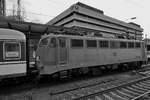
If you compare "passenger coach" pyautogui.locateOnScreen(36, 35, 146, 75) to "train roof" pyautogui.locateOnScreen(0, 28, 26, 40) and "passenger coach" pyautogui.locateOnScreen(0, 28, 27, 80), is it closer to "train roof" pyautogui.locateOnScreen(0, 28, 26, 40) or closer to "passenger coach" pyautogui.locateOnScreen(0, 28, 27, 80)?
"passenger coach" pyautogui.locateOnScreen(0, 28, 27, 80)

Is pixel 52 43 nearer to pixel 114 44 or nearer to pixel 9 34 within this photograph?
pixel 9 34

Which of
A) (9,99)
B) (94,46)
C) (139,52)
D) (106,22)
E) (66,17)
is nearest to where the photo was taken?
(9,99)

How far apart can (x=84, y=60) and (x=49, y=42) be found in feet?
10.2

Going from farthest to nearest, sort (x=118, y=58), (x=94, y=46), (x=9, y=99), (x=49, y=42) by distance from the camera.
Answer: (x=118, y=58), (x=94, y=46), (x=49, y=42), (x=9, y=99)

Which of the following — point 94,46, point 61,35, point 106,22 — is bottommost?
point 94,46

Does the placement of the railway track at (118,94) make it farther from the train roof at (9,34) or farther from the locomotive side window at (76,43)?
the train roof at (9,34)

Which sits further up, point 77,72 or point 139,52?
point 139,52

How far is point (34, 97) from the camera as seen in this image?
662cm

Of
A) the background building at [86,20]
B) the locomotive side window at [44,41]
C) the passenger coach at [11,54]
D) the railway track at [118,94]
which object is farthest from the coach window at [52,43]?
the background building at [86,20]

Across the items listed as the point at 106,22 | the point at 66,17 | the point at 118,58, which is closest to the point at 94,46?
the point at 118,58

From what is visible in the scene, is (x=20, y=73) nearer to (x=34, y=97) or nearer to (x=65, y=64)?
(x=34, y=97)

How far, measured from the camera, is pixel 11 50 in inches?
293

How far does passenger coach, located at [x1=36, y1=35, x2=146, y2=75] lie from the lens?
8.24m

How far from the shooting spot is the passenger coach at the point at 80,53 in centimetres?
824
